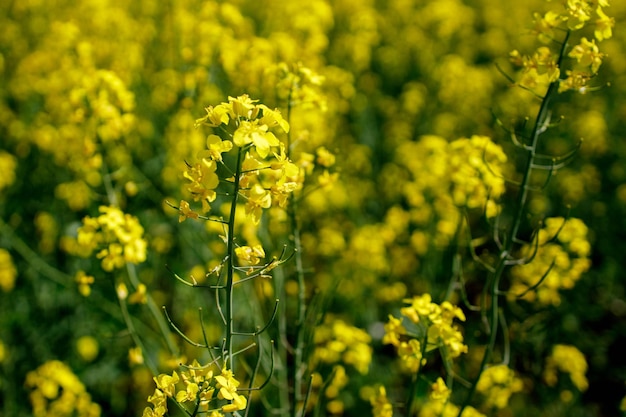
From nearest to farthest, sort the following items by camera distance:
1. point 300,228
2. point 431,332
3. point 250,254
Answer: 1. point 250,254
2. point 431,332
3. point 300,228

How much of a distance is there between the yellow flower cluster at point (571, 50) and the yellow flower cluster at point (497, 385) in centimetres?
126

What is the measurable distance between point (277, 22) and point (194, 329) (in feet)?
9.91

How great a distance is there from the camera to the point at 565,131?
5.41 m

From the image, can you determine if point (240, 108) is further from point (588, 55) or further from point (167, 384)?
point (588, 55)

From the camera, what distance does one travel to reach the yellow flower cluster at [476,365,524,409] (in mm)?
2750

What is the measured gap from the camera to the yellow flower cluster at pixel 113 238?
2365 millimetres

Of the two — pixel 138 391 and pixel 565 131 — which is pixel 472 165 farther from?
pixel 565 131

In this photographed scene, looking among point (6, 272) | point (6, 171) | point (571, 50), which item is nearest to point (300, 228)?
point (6, 272)


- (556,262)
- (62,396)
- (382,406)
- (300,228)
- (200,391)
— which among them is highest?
(200,391)

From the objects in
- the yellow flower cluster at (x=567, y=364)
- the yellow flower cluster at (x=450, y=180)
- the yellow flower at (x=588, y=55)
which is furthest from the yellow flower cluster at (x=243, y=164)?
the yellow flower cluster at (x=567, y=364)

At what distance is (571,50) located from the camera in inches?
81.7

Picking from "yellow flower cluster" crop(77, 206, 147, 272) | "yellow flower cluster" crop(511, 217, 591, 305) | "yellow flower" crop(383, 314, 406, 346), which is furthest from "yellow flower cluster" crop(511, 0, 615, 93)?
"yellow flower cluster" crop(77, 206, 147, 272)

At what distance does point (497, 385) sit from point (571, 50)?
1642 millimetres

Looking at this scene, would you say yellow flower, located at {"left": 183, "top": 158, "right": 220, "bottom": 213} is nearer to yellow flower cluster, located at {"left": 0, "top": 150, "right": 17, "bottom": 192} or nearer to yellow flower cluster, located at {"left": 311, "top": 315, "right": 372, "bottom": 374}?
yellow flower cluster, located at {"left": 311, "top": 315, "right": 372, "bottom": 374}
